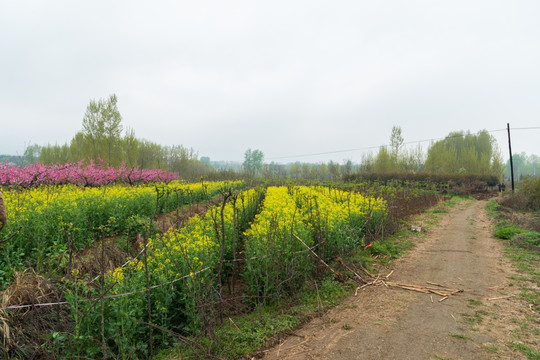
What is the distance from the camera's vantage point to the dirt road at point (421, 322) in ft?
10.9

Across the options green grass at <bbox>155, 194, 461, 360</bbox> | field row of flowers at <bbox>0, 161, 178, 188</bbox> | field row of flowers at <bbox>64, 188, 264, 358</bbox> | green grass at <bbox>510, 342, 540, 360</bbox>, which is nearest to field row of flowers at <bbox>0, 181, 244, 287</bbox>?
field row of flowers at <bbox>64, 188, 264, 358</bbox>

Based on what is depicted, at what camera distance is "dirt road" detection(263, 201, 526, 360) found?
3.33m

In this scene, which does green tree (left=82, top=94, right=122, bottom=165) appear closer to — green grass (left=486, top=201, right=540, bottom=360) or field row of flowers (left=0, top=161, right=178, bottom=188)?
→ field row of flowers (left=0, top=161, right=178, bottom=188)

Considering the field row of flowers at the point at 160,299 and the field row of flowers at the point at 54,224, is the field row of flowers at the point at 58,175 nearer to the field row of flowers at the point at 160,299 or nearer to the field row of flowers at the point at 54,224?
the field row of flowers at the point at 54,224

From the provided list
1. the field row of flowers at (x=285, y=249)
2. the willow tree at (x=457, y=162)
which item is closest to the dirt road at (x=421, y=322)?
the field row of flowers at (x=285, y=249)

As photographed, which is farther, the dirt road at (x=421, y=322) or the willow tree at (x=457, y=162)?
the willow tree at (x=457, y=162)

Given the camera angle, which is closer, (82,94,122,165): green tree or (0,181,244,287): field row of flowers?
(0,181,244,287): field row of flowers

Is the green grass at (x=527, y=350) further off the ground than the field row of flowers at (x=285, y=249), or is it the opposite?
the field row of flowers at (x=285, y=249)

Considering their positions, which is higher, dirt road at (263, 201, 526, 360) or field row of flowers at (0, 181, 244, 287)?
field row of flowers at (0, 181, 244, 287)

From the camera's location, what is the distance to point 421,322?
4.01 metres

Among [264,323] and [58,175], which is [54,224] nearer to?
[264,323]

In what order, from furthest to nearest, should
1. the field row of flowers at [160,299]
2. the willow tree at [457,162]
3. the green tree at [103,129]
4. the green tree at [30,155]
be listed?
the willow tree at [457,162] → the green tree at [103,129] → the green tree at [30,155] → the field row of flowers at [160,299]

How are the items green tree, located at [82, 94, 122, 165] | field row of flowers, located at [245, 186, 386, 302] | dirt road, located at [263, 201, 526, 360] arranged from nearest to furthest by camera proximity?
dirt road, located at [263, 201, 526, 360]
field row of flowers, located at [245, 186, 386, 302]
green tree, located at [82, 94, 122, 165]

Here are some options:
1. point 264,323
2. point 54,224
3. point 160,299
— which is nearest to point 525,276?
point 264,323
